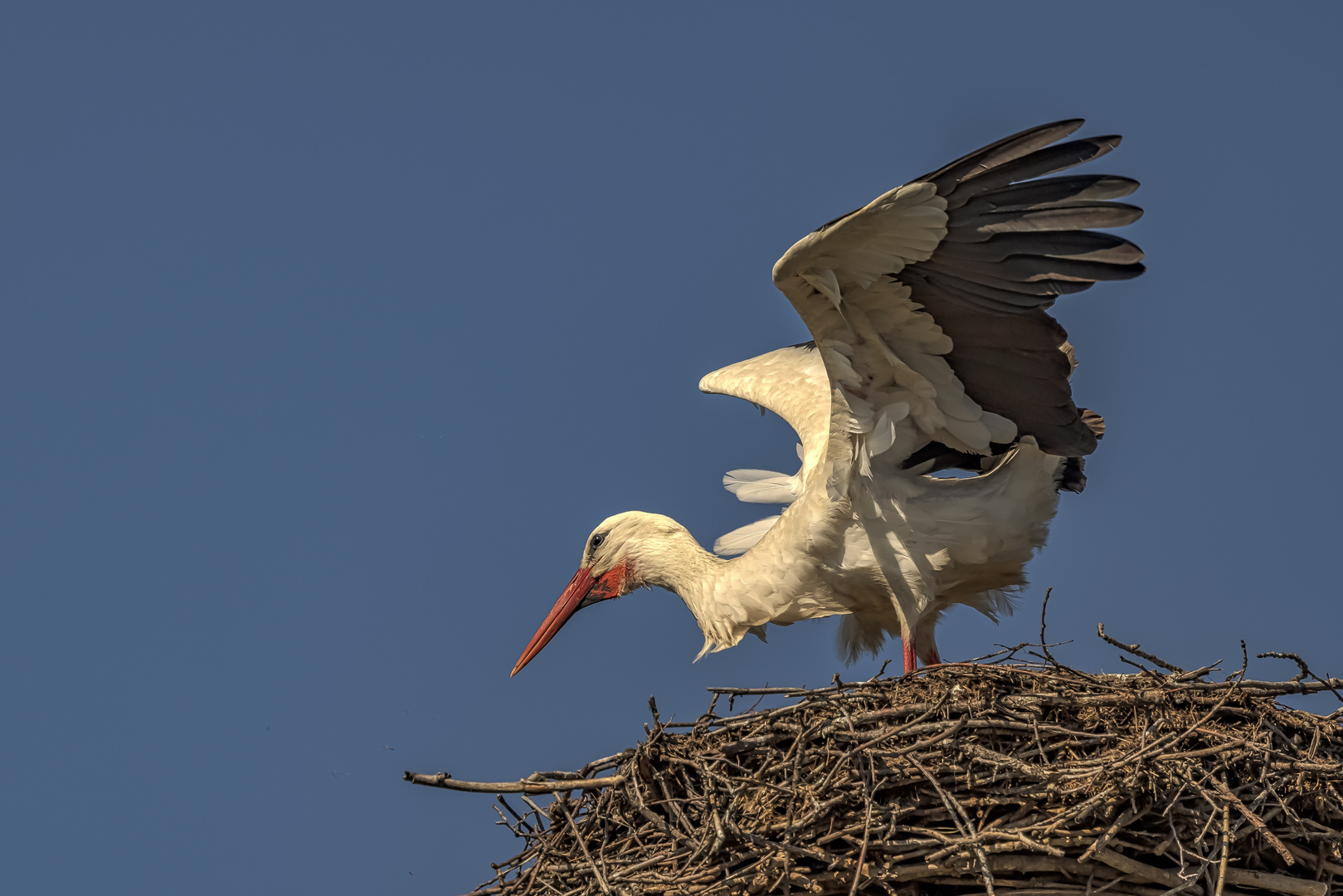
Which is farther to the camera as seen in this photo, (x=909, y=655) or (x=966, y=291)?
(x=909, y=655)

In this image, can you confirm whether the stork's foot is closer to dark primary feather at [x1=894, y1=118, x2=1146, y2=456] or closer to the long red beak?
dark primary feather at [x1=894, y1=118, x2=1146, y2=456]

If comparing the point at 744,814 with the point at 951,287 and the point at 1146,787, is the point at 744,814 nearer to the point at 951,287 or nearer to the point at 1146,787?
the point at 1146,787

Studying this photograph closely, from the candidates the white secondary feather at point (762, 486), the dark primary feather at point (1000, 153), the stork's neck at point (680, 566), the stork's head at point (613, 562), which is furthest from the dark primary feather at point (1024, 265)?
the stork's head at point (613, 562)

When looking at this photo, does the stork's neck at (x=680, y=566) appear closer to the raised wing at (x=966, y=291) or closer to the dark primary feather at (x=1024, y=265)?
the raised wing at (x=966, y=291)

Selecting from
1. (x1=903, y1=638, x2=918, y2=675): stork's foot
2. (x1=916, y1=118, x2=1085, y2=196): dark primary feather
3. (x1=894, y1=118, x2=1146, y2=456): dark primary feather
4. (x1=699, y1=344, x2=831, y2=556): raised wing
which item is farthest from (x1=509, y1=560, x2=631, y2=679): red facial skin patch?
(x1=916, y1=118, x2=1085, y2=196): dark primary feather

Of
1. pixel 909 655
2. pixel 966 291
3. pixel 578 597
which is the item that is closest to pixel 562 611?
pixel 578 597

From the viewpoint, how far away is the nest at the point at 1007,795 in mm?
4227

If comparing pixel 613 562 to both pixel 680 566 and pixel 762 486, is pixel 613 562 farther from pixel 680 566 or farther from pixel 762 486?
pixel 762 486

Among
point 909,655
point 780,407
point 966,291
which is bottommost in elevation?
point 909,655

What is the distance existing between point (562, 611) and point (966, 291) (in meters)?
2.75

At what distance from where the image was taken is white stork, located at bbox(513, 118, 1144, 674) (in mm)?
4754

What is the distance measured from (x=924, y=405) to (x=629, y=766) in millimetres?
1772

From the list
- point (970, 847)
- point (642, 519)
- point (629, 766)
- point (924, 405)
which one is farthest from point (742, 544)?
point (970, 847)

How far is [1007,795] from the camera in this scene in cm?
432
